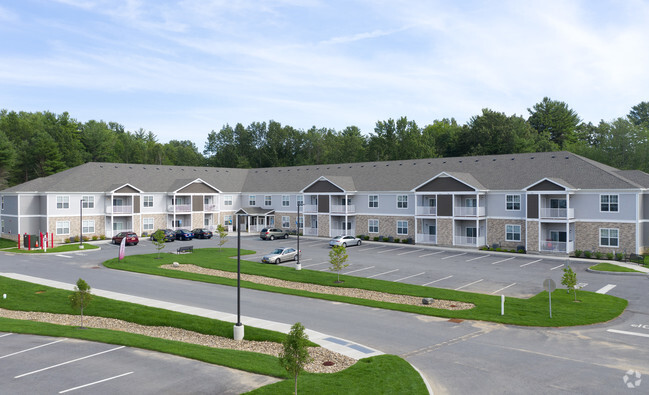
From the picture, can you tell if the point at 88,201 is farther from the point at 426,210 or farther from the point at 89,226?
the point at 426,210

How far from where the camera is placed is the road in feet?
51.1

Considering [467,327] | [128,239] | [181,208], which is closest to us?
[467,327]

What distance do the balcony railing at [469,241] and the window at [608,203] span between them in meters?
11.5

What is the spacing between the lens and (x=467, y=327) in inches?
856

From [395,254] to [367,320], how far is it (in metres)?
23.9

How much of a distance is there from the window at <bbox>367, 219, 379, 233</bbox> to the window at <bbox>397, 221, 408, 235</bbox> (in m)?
3.06

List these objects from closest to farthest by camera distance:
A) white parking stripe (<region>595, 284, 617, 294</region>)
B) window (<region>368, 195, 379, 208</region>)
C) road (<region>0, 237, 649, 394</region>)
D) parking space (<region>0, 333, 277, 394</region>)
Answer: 1. parking space (<region>0, 333, 277, 394</region>)
2. road (<region>0, 237, 649, 394</region>)
3. white parking stripe (<region>595, 284, 617, 294</region>)
4. window (<region>368, 195, 379, 208</region>)

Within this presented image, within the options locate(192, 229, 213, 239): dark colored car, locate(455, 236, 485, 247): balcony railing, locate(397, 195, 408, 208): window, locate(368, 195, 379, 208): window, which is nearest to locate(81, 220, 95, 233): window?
locate(192, 229, 213, 239): dark colored car

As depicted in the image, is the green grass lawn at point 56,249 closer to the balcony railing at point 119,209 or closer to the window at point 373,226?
the balcony railing at point 119,209

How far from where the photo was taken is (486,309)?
24.3 metres

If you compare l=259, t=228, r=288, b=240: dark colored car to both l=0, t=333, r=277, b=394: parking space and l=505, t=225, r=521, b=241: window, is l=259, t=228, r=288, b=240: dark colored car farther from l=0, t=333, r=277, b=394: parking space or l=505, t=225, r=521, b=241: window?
l=0, t=333, r=277, b=394: parking space

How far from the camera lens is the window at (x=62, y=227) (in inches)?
2178

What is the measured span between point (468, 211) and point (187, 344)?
123 feet

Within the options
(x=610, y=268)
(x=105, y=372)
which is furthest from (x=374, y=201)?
(x=105, y=372)
